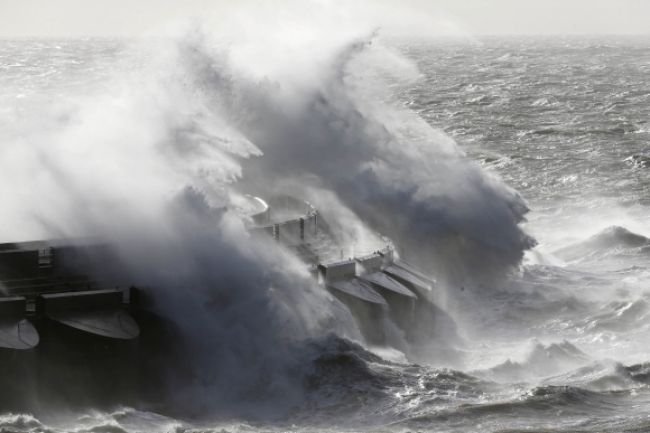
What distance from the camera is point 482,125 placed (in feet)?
164

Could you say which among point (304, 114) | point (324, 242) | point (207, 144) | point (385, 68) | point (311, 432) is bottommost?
point (311, 432)

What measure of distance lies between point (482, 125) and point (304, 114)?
2280 centimetres

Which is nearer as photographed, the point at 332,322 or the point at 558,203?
the point at 332,322

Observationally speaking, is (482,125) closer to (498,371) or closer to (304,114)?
(304,114)

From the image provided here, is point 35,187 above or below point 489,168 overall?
below

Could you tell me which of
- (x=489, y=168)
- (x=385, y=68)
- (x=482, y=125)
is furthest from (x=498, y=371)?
(x=482, y=125)

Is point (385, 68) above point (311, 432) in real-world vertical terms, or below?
above

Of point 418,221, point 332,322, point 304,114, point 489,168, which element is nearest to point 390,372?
point 332,322

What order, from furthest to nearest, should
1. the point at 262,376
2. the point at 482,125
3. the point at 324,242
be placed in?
the point at 482,125, the point at 324,242, the point at 262,376

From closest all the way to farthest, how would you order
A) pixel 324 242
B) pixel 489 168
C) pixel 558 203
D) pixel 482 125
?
pixel 324 242, pixel 558 203, pixel 489 168, pixel 482 125

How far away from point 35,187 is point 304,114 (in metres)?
9.24

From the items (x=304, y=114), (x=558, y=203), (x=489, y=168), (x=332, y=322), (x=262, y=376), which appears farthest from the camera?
(x=489, y=168)

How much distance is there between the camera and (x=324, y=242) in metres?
22.3

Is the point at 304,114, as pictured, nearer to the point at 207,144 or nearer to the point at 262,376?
the point at 207,144
